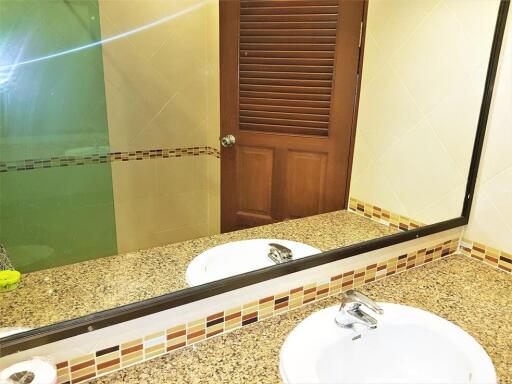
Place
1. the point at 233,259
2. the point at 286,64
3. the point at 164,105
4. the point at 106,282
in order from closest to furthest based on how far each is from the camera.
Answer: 1. the point at 106,282
2. the point at 233,259
3. the point at 164,105
4. the point at 286,64

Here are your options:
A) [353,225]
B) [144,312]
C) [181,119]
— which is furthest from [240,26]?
[144,312]

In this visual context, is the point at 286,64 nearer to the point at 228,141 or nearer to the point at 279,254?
the point at 228,141

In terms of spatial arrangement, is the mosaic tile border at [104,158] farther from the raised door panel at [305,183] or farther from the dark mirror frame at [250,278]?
the dark mirror frame at [250,278]

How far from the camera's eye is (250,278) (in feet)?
2.87

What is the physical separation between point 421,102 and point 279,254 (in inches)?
28.2

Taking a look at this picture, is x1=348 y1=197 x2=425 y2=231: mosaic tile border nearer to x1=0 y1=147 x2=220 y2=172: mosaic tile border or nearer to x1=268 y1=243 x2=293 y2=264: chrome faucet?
x1=268 y1=243 x2=293 y2=264: chrome faucet

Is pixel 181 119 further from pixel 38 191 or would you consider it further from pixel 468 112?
pixel 468 112

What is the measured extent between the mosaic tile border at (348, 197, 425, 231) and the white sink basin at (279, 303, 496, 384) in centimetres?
34

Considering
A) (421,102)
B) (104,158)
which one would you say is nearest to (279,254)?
(104,158)

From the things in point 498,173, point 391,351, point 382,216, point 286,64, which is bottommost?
point 391,351

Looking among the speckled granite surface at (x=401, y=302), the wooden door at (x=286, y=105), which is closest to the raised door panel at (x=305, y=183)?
the wooden door at (x=286, y=105)

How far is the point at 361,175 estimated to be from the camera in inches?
54.5

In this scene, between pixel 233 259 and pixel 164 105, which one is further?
pixel 164 105

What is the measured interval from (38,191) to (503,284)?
1389 millimetres
